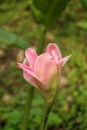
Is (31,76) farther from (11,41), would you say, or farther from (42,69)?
(11,41)

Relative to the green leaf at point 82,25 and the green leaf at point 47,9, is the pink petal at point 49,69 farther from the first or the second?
the green leaf at point 82,25

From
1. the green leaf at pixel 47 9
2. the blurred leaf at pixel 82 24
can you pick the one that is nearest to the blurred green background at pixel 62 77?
the blurred leaf at pixel 82 24

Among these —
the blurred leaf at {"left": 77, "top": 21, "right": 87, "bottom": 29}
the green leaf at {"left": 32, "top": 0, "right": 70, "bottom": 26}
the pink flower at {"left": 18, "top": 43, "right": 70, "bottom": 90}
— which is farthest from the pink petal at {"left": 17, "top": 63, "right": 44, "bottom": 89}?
the blurred leaf at {"left": 77, "top": 21, "right": 87, "bottom": 29}

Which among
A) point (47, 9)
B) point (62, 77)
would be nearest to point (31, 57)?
point (47, 9)

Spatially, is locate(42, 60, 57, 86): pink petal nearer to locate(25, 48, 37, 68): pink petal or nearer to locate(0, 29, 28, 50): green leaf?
locate(25, 48, 37, 68): pink petal

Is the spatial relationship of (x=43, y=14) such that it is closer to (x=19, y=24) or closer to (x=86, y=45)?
(x=86, y=45)

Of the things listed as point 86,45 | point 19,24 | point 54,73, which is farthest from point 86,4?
point 19,24

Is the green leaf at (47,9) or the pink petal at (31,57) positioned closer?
the pink petal at (31,57)
